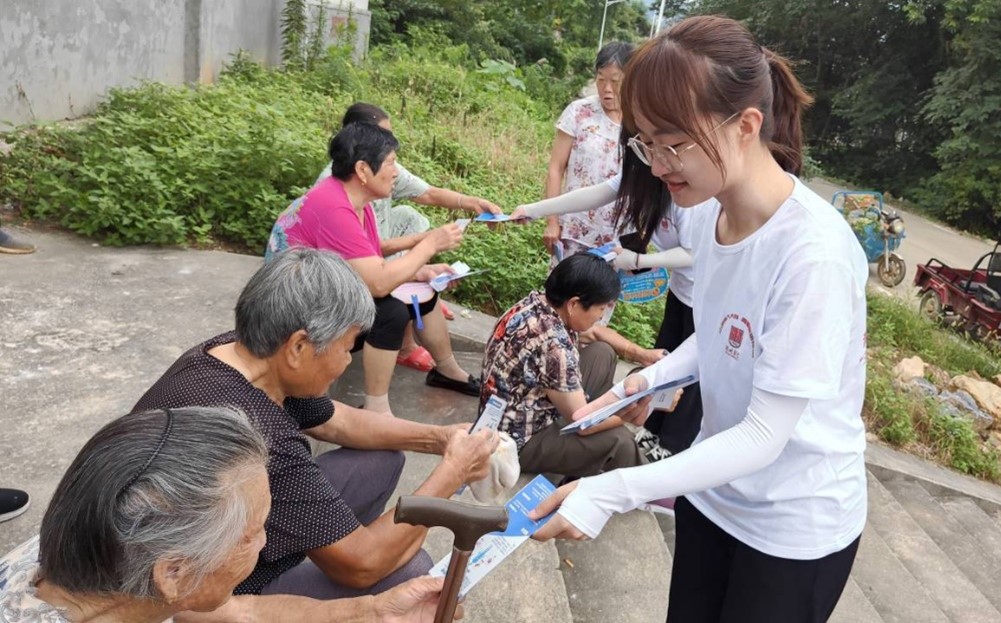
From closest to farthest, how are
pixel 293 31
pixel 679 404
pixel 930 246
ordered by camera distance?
pixel 679 404
pixel 293 31
pixel 930 246

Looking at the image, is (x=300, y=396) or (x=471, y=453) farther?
(x=471, y=453)

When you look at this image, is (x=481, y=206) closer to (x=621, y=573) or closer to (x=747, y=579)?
(x=621, y=573)

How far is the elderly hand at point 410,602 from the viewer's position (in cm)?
153

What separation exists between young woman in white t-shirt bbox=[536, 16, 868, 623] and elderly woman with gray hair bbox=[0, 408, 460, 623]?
25.2 inches

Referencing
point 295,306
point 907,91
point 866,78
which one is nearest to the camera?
point 295,306

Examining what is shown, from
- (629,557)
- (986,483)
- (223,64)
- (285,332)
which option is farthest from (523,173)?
(285,332)

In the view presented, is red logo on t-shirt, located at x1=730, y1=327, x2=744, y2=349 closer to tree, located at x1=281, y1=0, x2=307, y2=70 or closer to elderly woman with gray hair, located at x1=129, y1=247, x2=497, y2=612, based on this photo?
elderly woman with gray hair, located at x1=129, y1=247, x2=497, y2=612

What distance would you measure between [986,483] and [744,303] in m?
5.30

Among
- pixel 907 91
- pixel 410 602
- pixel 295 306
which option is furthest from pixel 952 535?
pixel 907 91

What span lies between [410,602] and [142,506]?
2.21 feet

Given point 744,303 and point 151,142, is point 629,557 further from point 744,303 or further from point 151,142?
point 151,142

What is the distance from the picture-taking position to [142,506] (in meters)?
1.05

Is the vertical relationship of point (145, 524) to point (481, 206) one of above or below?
above

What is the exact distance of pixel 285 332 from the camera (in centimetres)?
168
